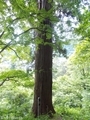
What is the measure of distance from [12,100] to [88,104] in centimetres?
309

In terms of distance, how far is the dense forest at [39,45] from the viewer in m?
3.52

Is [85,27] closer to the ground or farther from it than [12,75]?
farther from it

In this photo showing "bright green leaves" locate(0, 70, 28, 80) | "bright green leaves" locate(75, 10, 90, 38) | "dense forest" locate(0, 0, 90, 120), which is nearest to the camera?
"dense forest" locate(0, 0, 90, 120)

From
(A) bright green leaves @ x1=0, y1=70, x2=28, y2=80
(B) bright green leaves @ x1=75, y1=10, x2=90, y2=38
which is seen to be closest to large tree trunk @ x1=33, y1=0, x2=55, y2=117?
(A) bright green leaves @ x1=0, y1=70, x2=28, y2=80

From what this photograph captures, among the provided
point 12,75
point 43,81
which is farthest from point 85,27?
point 12,75

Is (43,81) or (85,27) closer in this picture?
(43,81)

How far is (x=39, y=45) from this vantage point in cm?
520

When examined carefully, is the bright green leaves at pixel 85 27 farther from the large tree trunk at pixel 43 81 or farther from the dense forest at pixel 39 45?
the large tree trunk at pixel 43 81

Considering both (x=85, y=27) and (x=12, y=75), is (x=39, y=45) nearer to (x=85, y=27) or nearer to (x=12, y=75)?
(x=12, y=75)

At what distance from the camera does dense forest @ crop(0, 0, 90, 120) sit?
352cm

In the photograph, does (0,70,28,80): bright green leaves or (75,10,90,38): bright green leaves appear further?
(75,10,90,38): bright green leaves

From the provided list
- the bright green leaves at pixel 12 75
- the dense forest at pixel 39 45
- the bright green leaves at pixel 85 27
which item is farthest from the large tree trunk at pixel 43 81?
the bright green leaves at pixel 85 27

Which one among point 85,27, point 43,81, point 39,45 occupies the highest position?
point 85,27

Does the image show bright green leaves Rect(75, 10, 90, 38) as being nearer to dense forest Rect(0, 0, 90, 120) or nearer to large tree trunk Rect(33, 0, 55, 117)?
dense forest Rect(0, 0, 90, 120)
